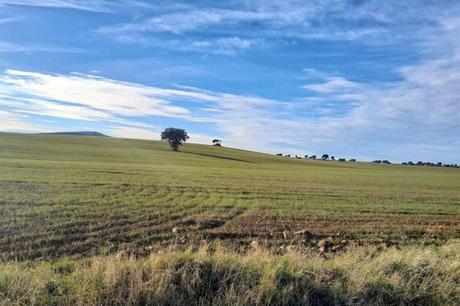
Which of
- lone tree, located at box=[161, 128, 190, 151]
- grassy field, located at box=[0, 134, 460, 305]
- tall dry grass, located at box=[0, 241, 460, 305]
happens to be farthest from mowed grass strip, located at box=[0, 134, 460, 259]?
lone tree, located at box=[161, 128, 190, 151]

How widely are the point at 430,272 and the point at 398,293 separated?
1073 millimetres

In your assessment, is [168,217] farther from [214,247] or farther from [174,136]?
[174,136]

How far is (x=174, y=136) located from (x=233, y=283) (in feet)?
384

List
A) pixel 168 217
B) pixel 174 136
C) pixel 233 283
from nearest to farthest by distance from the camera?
pixel 233 283 < pixel 168 217 < pixel 174 136

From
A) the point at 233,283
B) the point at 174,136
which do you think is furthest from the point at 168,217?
the point at 174,136

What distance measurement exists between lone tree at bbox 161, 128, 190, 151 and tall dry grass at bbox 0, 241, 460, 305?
115849 millimetres

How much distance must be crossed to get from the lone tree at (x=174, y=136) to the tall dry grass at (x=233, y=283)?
11585cm

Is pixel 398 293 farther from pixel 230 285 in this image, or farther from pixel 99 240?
pixel 99 240

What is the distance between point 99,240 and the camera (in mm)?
12570

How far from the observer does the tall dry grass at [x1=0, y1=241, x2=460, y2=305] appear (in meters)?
4.98

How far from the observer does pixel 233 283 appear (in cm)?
537

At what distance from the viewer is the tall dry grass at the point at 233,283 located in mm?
4977

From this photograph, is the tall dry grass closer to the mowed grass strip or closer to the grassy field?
the grassy field

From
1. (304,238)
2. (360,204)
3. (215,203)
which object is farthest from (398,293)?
(360,204)
